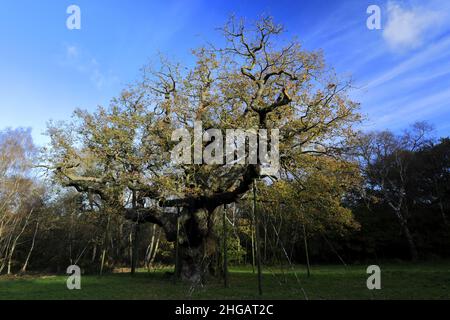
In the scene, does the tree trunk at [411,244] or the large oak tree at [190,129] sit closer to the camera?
the large oak tree at [190,129]

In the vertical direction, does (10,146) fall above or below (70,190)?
above

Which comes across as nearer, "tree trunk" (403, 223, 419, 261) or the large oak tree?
the large oak tree

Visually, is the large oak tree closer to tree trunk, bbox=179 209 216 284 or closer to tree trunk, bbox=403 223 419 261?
tree trunk, bbox=179 209 216 284

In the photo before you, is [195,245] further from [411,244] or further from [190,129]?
[411,244]

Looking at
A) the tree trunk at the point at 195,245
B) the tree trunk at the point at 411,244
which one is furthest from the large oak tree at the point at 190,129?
the tree trunk at the point at 411,244

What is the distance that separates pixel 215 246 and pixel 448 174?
25256 millimetres

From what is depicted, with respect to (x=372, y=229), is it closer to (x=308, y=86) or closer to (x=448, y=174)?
(x=448, y=174)

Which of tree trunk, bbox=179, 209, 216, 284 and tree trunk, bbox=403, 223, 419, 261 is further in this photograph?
tree trunk, bbox=403, 223, 419, 261

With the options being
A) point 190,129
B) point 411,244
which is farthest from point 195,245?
point 411,244

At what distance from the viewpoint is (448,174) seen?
32.8 meters

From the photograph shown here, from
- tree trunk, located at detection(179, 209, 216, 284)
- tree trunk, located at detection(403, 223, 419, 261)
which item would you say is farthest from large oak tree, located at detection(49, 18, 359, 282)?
tree trunk, located at detection(403, 223, 419, 261)

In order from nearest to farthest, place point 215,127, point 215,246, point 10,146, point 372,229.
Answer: point 215,127, point 215,246, point 10,146, point 372,229

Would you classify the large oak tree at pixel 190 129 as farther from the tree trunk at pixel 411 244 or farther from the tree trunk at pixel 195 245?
the tree trunk at pixel 411 244
